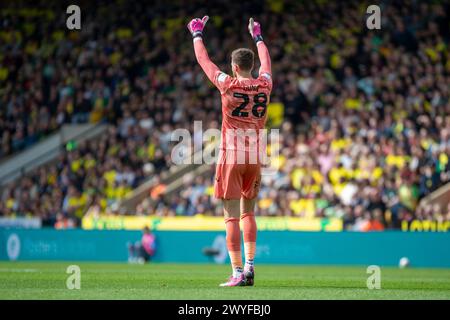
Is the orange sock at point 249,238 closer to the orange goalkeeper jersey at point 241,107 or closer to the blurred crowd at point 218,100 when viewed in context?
the orange goalkeeper jersey at point 241,107

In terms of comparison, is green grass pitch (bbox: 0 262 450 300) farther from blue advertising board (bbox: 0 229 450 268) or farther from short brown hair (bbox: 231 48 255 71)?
blue advertising board (bbox: 0 229 450 268)

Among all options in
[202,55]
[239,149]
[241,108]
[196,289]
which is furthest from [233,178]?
[202,55]

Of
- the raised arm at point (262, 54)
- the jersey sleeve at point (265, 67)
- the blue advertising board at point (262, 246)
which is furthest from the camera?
the blue advertising board at point (262, 246)

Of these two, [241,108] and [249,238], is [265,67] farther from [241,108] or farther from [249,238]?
[249,238]

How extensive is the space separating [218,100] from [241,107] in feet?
62.9

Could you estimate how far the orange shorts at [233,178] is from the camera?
38.4ft

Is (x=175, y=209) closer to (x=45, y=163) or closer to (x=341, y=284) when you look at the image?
(x=45, y=163)

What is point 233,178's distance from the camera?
11.7 m

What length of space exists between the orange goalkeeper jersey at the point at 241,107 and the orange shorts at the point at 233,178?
0.61 ft

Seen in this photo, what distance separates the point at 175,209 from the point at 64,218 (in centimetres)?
329

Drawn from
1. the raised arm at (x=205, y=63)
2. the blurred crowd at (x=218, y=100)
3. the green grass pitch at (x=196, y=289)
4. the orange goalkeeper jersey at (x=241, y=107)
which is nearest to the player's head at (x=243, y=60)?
the orange goalkeeper jersey at (x=241, y=107)

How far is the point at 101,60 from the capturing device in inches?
1313

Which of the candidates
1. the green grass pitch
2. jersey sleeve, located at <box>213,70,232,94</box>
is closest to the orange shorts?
jersey sleeve, located at <box>213,70,232,94</box>
